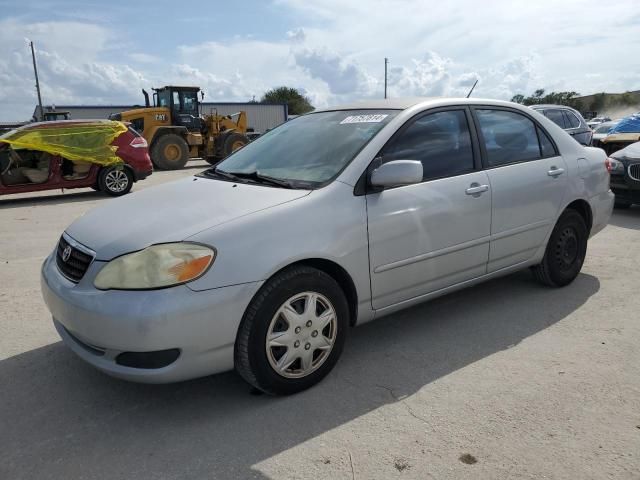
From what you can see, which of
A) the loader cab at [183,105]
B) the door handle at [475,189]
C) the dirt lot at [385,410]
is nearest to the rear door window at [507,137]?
the door handle at [475,189]

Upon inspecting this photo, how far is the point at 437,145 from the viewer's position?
11.6 feet

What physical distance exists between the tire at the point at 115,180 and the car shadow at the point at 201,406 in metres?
7.91

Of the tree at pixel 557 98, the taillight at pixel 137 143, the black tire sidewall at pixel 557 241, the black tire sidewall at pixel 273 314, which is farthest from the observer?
the tree at pixel 557 98

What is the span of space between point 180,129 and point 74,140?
26.1 ft

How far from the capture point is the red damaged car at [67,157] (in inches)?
397

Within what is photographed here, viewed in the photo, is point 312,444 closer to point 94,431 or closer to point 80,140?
point 94,431

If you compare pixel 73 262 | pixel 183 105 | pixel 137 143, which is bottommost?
pixel 73 262

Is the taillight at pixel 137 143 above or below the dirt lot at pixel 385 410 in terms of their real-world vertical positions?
above

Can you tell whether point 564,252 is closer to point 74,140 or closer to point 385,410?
point 385,410

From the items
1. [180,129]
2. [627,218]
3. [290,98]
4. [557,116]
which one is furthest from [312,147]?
[290,98]

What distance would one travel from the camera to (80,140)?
1038cm

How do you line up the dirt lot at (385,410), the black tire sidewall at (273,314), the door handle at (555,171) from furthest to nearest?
1. the door handle at (555,171)
2. the black tire sidewall at (273,314)
3. the dirt lot at (385,410)

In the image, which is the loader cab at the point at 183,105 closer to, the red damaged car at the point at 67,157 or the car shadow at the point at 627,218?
the red damaged car at the point at 67,157

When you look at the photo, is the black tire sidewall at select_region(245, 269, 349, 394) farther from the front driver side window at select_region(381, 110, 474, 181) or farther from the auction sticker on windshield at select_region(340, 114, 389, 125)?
the auction sticker on windshield at select_region(340, 114, 389, 125)
